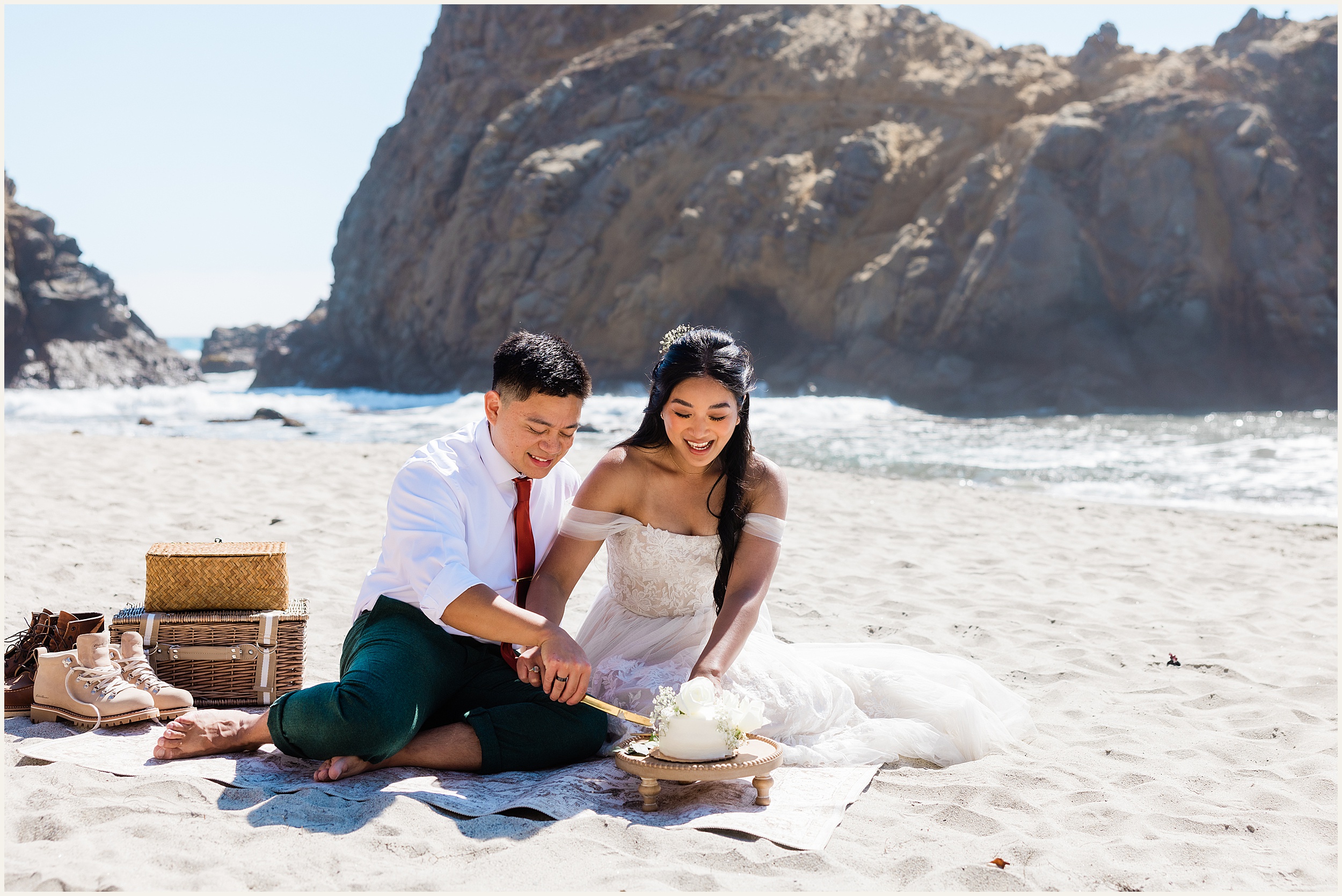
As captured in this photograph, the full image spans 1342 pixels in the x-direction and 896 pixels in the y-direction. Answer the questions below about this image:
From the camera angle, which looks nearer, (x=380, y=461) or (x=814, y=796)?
(x=814, y=796)

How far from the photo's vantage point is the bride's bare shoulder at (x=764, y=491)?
11.7 feet

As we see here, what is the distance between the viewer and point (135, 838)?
8.10 ft

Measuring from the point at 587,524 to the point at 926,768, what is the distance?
4.67ft

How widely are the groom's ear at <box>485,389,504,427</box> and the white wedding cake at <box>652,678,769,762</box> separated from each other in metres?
1.11

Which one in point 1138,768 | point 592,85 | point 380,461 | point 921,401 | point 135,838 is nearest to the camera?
point 135,838

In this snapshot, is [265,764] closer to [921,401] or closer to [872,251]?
[921,401]

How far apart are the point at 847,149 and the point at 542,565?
2979cm

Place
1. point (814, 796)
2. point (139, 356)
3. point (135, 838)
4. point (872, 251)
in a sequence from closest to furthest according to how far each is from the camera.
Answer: point (135, 838)
point (814, 796)
point (872, 251)
point (139, 356)

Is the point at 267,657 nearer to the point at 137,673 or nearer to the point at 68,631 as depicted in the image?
the point at 137,673

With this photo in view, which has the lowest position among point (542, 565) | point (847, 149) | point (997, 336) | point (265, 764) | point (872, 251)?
point (265, 764)

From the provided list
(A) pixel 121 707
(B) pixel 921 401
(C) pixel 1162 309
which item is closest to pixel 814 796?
(A) pixel 121 707

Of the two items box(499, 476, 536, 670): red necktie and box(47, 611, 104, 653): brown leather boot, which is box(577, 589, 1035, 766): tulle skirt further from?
box(47, 611, 104, 653): brown leather boot

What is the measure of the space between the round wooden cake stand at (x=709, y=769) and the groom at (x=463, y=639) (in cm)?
30

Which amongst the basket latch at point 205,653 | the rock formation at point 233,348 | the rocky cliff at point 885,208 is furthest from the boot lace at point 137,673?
the rock formation at point 233,348
